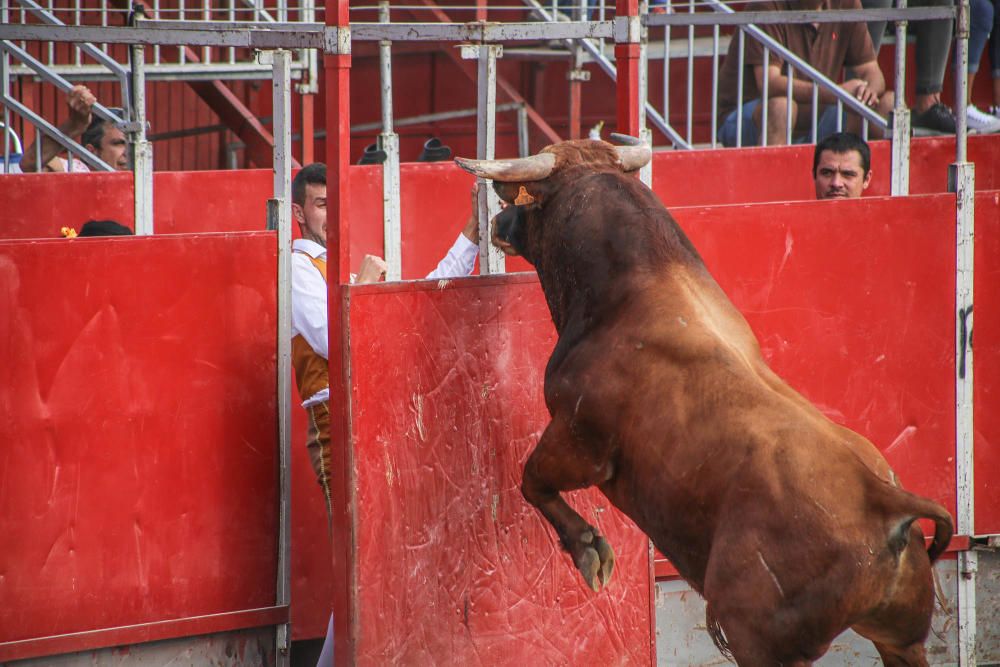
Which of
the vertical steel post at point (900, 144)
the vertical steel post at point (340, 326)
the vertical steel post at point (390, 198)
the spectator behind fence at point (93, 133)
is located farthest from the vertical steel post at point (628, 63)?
the spectator behind fence at point (93, 133)

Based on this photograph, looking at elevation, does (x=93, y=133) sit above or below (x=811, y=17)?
below

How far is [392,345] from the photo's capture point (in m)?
4.53

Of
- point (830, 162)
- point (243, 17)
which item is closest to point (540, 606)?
point (830, 162)

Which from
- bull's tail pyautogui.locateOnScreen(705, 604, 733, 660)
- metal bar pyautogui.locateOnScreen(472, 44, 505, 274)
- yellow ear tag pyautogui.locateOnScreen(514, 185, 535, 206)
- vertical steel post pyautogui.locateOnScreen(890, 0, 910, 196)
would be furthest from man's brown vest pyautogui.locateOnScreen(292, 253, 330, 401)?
vertical steel post pyautogui.locateOnScreen(890, 0, 910, 196)

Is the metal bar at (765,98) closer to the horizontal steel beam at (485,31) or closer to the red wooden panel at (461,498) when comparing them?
the horizontal steel beam at (485,31)

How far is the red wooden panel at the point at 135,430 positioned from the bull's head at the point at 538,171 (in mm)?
907

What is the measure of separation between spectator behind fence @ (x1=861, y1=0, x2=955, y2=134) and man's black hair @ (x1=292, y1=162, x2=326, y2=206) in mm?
6331

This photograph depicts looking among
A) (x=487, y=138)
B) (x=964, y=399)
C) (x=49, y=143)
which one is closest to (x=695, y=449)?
(x=487, y=138)

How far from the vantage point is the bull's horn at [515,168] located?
423 centimetres

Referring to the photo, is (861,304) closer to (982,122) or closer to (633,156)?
(633,156)

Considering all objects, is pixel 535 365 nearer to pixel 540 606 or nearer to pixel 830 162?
pixel 540 606

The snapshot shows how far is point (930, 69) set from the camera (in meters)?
10.4

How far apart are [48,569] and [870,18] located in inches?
193

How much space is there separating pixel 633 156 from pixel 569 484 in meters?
1.12
